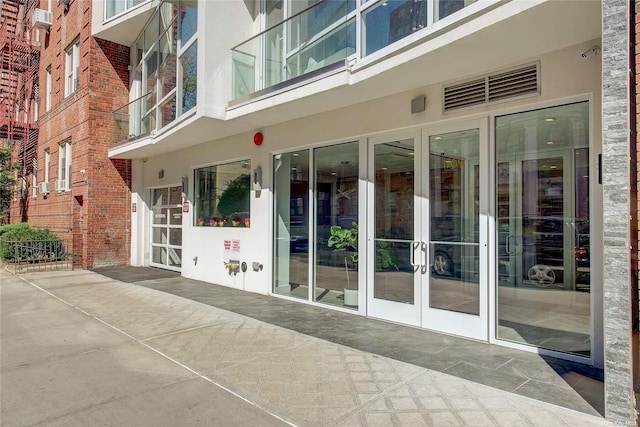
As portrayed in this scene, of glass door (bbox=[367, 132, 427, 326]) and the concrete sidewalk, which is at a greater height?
glass door (bbox=[367, 132, 427, 326])

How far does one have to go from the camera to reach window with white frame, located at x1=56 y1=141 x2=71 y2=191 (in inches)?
546

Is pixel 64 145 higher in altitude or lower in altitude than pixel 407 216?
higher

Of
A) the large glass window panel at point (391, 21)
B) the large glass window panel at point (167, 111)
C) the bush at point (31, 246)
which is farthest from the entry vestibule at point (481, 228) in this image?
the bush at point (31, 246)

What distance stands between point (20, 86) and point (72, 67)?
26.4 feet

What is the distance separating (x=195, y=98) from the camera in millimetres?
7957

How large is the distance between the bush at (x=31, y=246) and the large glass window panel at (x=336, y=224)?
9.62 m

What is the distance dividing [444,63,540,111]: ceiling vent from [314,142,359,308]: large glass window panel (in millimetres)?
1842

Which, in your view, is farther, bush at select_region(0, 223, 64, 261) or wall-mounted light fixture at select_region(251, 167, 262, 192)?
bush at select_region(0, 223, 64, 261)

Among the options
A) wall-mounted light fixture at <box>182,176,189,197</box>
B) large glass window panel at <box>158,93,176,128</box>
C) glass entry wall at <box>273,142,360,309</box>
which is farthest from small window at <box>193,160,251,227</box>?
large glass window panel at <box>158,93,176,128</box>

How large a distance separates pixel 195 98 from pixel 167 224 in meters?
5.45

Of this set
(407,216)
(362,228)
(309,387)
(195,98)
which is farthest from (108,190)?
(309,387)

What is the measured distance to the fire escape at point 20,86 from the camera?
710 inches

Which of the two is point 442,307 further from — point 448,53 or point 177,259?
point 177,259

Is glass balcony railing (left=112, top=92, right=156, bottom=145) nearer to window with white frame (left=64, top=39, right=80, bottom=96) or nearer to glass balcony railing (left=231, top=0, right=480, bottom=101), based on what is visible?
window with white frame (left=64, top=39, right=80, bottom=96)
